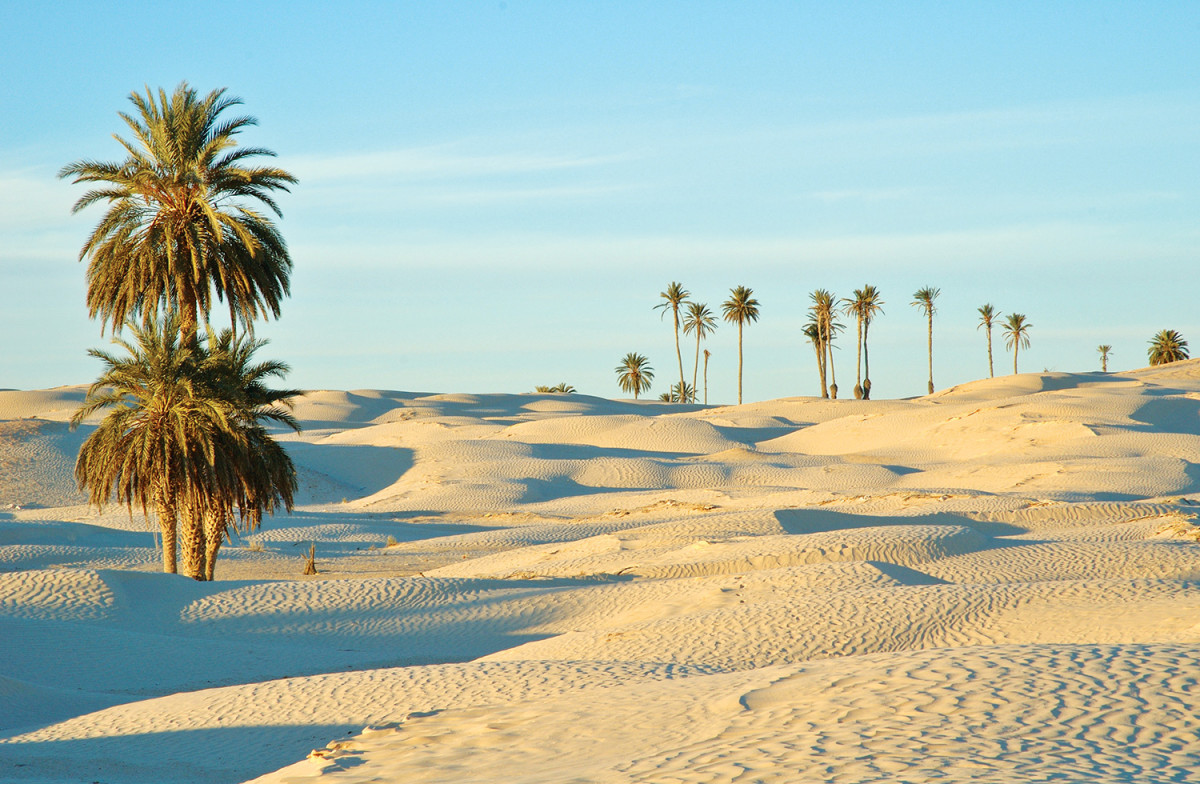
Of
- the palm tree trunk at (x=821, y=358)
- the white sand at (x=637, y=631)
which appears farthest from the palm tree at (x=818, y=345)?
the white sand at (x=637, y=631)

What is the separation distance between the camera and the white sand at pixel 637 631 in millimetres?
6789

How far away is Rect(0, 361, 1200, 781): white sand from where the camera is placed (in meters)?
6.79

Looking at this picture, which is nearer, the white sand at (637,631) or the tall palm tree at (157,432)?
the white sand at (637,631)

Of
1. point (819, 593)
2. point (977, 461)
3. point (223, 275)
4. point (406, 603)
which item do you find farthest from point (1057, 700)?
point (977, 461)

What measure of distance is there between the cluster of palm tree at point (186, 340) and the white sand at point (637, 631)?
1959mm

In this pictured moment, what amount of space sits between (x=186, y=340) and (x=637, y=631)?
39.5 ft

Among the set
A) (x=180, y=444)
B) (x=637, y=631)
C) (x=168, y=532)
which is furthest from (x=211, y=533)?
(x=637, y=631)

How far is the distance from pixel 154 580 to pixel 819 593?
10.6 metres

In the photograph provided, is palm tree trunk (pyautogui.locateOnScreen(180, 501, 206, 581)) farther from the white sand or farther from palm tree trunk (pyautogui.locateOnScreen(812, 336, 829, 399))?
palm tree trunk (pyautogui.locateOnScreen(812, 336, 829, 399))

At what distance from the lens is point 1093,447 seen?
38.7 m

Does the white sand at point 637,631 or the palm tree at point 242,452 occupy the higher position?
the palm tree at point 242,452

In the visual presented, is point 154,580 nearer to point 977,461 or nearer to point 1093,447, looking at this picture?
point 977,461

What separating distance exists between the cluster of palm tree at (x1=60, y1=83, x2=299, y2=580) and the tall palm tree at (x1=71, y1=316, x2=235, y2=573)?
0.03 meters

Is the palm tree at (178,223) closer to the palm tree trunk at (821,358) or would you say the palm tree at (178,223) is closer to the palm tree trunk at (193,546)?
the palm tree trunk at (193,546)
